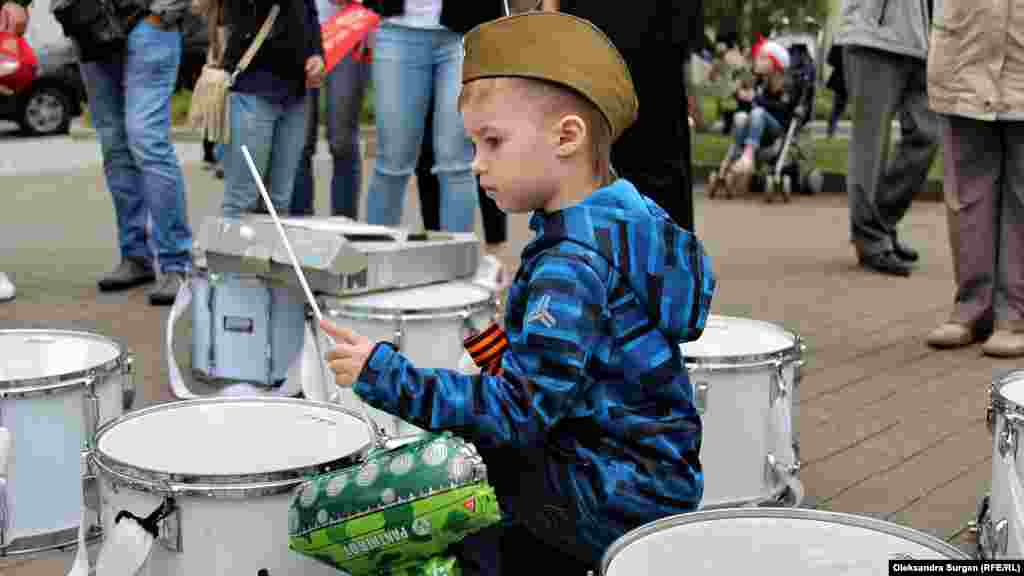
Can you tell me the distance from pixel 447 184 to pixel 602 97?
299cm

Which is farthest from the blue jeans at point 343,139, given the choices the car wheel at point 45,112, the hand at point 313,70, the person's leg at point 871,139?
the car wheel at point 45,112

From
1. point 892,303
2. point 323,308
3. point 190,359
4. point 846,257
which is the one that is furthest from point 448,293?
point 846,257

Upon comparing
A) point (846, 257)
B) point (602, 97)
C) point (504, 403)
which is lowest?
point (846, 257)

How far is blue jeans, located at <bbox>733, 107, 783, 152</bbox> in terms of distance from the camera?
1102 cm

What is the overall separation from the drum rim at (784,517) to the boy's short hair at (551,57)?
0.68 meters

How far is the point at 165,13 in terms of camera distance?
538 cm

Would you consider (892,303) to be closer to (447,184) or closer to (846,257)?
(846,257)

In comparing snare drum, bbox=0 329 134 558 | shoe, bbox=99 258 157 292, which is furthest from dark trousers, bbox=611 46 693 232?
shoe, bbox=99 258 157 292

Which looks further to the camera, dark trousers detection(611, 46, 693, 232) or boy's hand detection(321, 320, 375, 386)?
dark trousers detection(611, 46, 693, 232)

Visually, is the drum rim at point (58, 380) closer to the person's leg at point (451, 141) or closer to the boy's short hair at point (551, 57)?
the boy's short hair at point (551, 57)

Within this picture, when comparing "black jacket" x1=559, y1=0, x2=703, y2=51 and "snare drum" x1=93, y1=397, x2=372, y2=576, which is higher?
"black jacket" x1=559, y1=0, x2=703, y2=51

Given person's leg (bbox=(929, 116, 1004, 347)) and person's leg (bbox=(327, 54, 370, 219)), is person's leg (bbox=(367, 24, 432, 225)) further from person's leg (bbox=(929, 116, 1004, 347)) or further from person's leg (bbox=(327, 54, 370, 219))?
person's leg (bbox=(929, 116, 1004, 347))

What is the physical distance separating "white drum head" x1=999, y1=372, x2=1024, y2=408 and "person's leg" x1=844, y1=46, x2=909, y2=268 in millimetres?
3958

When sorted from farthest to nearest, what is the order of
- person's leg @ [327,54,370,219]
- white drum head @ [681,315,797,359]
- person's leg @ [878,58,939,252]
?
person's leg @ [878,58,939,252]
person's leg @ [327,54,370,219]
white drum head @ [681,315,797,359]
